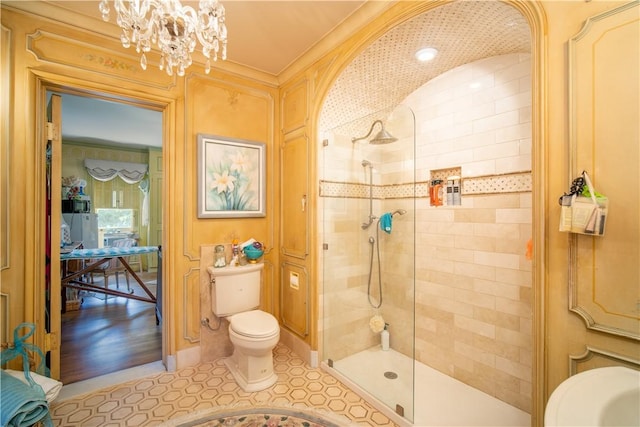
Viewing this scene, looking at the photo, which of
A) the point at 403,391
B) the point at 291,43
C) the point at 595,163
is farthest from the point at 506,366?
the point at 291,43

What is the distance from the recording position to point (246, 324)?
2195 mm

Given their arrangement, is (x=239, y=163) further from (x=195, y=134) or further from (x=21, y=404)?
(x=21, y=404)

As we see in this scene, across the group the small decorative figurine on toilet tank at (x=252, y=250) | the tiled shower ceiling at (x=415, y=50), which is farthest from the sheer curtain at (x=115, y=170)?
the tiled shower ceiling at (x=415, y=50)

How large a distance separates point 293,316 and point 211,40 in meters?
2.29

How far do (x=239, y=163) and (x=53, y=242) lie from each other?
1.51 metres

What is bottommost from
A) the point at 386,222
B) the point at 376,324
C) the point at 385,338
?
the point at 385,338

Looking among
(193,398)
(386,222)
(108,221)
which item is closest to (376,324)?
(386,222)

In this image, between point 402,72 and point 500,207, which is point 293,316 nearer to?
point 500,207

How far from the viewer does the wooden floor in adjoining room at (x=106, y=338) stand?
2412 millimetres

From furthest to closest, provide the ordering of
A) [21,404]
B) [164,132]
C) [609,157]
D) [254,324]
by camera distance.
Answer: [164,132] → [254,324] → [21,404] → [609,157]

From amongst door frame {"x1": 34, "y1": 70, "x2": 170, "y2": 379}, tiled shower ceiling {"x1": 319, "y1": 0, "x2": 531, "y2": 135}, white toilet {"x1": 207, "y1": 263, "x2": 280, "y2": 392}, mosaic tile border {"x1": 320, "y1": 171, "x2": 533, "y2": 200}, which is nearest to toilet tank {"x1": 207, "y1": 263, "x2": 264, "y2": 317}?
white toilet {"x1": 207, "y1": 263, "x2": 280, "y2": 392}

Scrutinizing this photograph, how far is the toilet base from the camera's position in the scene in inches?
83.7

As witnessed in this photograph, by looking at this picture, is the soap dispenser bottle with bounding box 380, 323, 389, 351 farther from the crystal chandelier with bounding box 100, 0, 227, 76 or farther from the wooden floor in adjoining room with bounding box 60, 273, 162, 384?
the crystal chandelier with bounding box 100, 0, 227, 76

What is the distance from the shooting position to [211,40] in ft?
4.63
